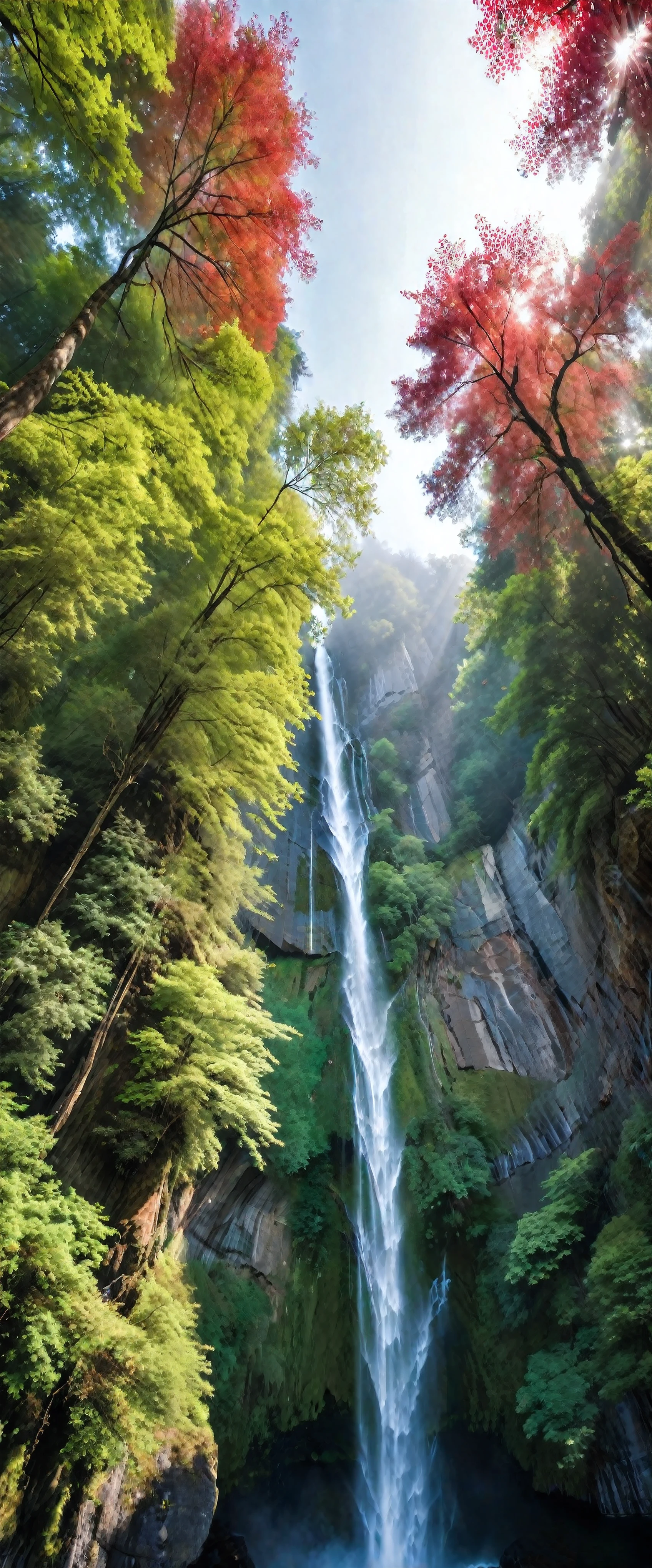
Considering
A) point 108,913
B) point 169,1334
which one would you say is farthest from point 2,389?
point 169,1334

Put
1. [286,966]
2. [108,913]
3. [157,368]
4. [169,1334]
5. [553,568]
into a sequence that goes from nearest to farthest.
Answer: [169,1334] → [108,913] → [157,368] → [553,568] → [286,966]

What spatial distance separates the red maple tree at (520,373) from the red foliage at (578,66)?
2.96ft

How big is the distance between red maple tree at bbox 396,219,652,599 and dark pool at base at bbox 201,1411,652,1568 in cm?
1360

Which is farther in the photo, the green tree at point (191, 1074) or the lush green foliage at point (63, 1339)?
the green tree at point (191, 1074)

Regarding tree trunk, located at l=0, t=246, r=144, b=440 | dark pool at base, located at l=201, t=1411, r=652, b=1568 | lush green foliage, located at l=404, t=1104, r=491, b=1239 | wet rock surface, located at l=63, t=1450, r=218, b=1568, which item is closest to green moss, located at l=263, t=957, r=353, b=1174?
lush green foliage, located at l=404, t=1104, r=491, b=1239

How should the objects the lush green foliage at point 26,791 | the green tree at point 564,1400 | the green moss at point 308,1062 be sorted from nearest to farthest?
1. the lush green foliage at point 26,791
2. the green tree at point 564,1400
3. the green moss at point 308,1062

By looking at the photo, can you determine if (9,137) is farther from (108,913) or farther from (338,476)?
(108,913)

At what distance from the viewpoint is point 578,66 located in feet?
24.6

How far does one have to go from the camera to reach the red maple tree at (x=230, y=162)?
7.32 m

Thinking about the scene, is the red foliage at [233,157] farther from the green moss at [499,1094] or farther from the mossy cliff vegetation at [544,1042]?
the green moss at [499,1094]

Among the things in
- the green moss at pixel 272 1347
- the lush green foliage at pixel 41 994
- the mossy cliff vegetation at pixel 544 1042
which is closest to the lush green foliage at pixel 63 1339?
the lush green foliage at pixel 41 994

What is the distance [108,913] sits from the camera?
609 cm

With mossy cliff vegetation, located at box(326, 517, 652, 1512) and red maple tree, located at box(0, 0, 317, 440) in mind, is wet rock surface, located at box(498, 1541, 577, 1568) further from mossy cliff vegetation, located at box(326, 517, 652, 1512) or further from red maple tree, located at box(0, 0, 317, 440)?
red maple tree, located at box(0, 0, 317, 440)

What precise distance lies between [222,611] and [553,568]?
6.29 meters
